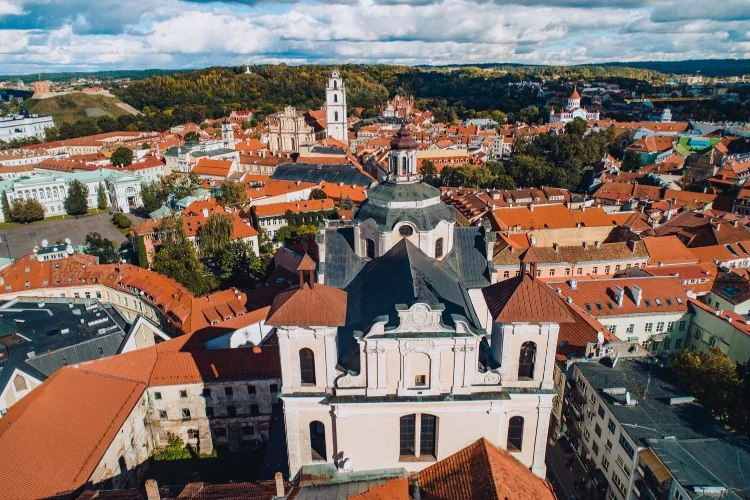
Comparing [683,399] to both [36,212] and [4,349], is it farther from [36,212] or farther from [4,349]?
[36,212]

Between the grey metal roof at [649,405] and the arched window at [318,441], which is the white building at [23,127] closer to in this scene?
the arched window at [318,441]

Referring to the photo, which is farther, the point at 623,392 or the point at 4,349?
the point at 4,349

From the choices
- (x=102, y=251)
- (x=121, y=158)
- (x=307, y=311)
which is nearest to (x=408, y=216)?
(x=307, y=311)

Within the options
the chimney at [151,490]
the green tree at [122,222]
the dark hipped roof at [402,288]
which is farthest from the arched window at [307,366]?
the green tree at [122,222]

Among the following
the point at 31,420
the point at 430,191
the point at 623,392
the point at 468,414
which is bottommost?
the point at 623,392

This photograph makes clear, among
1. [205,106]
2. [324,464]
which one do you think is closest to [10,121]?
[205,106]

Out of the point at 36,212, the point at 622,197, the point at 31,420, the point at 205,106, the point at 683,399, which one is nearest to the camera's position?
the point at 31,420

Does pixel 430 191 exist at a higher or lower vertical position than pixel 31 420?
higher

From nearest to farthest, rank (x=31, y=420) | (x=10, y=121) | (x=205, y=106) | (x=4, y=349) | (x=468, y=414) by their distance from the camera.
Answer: (x=468, y=414), (x=31, y=420), (x=4, y=349), (x=10, y=121), (x=205, y=106)

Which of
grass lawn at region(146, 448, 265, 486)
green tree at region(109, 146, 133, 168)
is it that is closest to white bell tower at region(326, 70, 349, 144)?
green tree at region(109, 146, 133, 168)
